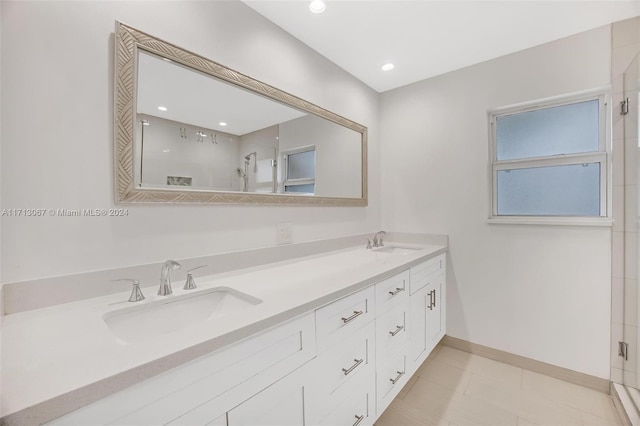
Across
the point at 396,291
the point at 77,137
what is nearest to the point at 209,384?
the point at 77,137

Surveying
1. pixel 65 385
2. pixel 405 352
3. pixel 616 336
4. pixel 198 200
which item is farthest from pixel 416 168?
pixel 65 385

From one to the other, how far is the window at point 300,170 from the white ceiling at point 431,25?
77cm

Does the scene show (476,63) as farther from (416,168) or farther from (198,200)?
(198,200)

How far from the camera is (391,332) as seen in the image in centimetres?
147

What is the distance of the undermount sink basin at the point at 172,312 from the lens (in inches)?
35.6

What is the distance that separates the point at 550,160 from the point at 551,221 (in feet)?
1.52

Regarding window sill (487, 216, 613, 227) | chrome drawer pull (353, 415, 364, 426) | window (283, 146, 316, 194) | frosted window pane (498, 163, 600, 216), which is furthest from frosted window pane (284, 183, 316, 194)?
frosted window pane (498, 163, 600, 216)

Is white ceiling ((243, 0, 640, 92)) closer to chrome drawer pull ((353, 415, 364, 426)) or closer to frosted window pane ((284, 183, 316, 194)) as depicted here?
→ frosted window pane ((284, 183, 316, 194))

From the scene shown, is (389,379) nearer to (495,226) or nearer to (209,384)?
(209,384)

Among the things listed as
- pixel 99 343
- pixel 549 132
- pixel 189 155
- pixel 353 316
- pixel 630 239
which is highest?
pixel 549 132

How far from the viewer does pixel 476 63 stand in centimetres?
218

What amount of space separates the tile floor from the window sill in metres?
1.10

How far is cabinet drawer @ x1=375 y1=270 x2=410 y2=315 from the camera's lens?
4.50 ft

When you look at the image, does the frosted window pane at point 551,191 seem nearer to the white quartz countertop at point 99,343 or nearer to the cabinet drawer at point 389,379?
the cabinet drawer at point 389,379
